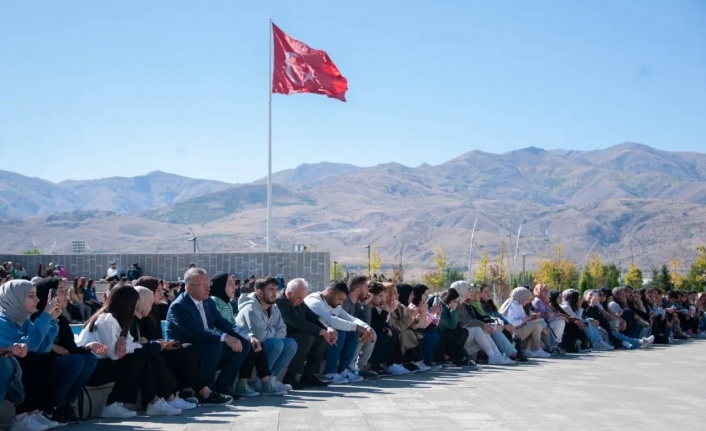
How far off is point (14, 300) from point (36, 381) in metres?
0.71

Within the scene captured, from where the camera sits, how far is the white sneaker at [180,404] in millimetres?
8969

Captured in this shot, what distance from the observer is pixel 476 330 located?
48.8 ft

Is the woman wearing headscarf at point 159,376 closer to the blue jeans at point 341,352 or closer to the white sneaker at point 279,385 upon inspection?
the white sneaker at point 279,385

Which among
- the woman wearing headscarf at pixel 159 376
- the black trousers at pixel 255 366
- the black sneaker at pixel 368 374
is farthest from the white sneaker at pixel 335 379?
the woman wearing headscarf at pixel 159 376

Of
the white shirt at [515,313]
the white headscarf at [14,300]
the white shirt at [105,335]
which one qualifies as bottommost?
the white shirt at [515,313]

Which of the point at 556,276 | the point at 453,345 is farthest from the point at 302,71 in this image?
the point at 556,276

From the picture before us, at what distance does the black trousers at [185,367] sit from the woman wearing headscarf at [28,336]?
5.11 ft

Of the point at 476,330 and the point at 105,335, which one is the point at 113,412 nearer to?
the point at 105,335

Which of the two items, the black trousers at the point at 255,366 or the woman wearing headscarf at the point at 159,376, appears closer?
the woman wearing headscarf at the point at 159,376

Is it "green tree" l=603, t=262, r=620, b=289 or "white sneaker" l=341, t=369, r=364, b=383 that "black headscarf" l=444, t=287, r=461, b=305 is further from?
"green tree" l=603, t=262, r=620, b=289

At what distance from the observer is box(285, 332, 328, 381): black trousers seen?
1116 centimetres

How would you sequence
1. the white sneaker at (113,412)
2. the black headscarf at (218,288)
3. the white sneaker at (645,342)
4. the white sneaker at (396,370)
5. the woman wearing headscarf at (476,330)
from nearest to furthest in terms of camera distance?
the white sneaker at (113,412)
the black headscarf at (218,288)
the white sneaker at (396,370)
the woman wearing headscarf at (476,330)
the white sneaker at (645,342)

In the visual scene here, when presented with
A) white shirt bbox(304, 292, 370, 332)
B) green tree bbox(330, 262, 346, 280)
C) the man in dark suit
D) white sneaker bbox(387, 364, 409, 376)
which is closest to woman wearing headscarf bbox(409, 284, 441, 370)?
white sneaker bbox(387, 364, 409, 376)

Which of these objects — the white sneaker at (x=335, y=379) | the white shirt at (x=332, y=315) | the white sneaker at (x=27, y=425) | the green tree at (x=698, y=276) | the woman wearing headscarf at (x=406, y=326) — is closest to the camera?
the white sneaker at (x=27, y=425)
